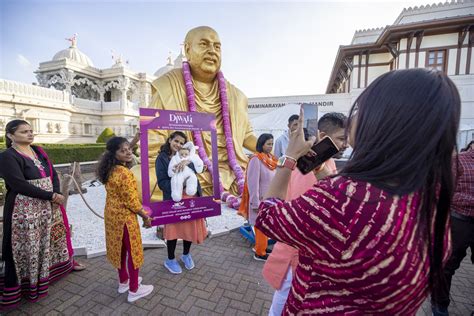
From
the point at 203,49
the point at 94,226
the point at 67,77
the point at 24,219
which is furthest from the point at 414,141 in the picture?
the point at 67,77

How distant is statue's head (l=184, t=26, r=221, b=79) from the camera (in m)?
5.70

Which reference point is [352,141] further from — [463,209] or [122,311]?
[122,311]

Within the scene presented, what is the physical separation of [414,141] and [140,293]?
9.17 feet

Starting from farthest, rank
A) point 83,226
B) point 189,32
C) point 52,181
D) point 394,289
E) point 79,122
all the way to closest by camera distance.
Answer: point 79,122 < point 189,32 < point 83,226 < point 52,181 < point 394,289

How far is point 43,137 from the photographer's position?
20.5m

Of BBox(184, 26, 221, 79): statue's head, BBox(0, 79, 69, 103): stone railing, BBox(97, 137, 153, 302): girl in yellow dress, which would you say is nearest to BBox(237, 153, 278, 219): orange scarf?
BBox(97, 137, 153, 302): girl in yellow dress

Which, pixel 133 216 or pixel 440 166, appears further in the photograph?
pixel 133 216

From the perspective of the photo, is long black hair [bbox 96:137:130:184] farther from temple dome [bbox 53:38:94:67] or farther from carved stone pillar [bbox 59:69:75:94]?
temple dome [bbox 53:38:94:67]

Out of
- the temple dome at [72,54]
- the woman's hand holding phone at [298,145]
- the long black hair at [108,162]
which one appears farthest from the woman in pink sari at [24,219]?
the temple dome at [72,54]

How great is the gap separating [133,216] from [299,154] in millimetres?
2070

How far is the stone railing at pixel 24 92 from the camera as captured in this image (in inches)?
685

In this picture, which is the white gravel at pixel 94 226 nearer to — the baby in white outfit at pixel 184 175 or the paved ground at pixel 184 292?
the paved ground at pixel 184 292

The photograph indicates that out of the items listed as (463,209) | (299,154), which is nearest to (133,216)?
(299,154)

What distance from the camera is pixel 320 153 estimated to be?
112cm
